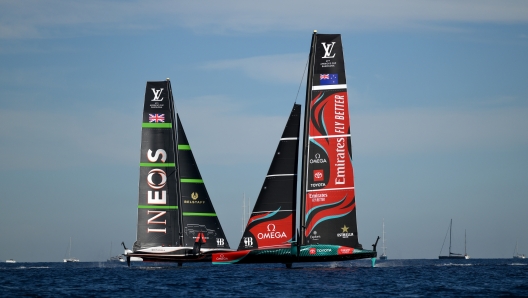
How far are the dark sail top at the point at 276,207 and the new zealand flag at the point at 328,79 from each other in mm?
4538

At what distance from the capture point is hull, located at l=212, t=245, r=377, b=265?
5184 centimetres

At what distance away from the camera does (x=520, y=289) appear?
43.1 metres

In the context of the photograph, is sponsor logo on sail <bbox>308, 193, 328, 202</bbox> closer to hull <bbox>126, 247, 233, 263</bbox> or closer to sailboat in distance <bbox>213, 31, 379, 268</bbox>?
sailboat in distance <bbox>213, 31, 379, 268</bbox>

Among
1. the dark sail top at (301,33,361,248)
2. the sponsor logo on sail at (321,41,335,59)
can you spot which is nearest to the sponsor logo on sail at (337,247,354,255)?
the dark sail top at (301,33,361,248)

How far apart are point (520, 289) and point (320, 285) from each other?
1008cm

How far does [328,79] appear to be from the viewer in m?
52.8

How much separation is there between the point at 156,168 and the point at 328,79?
56.5ft

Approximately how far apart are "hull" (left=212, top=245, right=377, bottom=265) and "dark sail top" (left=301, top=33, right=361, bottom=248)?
82 centimetres

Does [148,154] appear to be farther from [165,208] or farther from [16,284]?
[16,284]

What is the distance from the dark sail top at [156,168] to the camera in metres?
63.6

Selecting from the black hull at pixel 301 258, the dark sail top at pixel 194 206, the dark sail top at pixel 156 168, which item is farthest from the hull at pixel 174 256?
the black hull at pixel 301 258

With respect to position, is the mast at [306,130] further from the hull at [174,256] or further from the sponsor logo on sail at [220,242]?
the sponsor logo on sail at [220,242]

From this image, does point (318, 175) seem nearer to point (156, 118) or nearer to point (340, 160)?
point (340, 160)

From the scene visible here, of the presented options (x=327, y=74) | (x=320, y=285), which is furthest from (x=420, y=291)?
(x=327, y=74)
